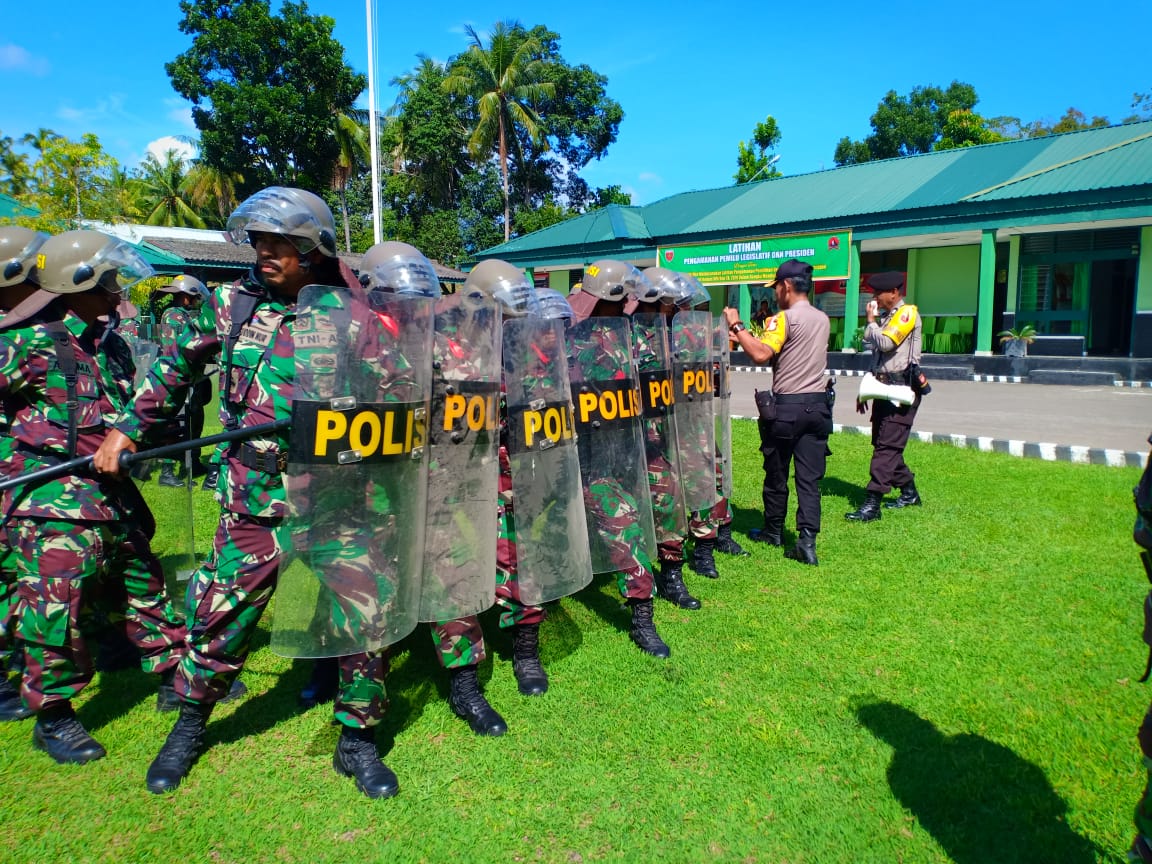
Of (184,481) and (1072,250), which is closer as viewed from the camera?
(184,481)

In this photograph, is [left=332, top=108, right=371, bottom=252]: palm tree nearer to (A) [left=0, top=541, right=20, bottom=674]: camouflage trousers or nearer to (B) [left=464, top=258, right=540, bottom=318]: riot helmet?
(B) [left=464, top=258, right=540, bottom=318]: riot helmet

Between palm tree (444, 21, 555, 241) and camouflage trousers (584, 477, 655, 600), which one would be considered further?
palm tree (444, 21, 555, 241)

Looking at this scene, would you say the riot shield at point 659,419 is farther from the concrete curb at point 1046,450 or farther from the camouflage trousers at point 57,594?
the concrete curb at point 1046,450

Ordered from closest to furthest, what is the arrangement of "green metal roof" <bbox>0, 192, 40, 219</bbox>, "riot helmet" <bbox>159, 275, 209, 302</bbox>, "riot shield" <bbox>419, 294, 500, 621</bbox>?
"riot shield" <bbox>419, 294, 500, 621</bbox> → "riot helmet" <bbox>159, 275, 209, 302</bbox> → "green metal roof" <bbox>0, 192, 40, 219</bbox>

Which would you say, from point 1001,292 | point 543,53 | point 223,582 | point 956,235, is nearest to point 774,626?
point 223,582

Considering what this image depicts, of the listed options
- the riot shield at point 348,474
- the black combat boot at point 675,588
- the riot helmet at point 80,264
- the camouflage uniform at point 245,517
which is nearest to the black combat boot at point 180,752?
the camouflage uniform at point 245,517

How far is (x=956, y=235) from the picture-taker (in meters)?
18.7

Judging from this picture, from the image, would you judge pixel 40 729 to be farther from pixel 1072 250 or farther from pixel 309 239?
pixel 1072 250

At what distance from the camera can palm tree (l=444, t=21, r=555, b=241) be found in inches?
1211

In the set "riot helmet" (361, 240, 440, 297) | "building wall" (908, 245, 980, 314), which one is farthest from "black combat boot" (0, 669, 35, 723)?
"building wall" (908, 245, 980, 314)

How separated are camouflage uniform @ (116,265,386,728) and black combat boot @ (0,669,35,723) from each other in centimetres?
111

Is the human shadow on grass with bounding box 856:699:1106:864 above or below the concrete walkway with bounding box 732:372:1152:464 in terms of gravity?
below

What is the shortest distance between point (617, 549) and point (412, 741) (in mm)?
1252

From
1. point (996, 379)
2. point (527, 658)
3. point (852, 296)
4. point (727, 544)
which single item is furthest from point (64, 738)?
point (852, 296)
